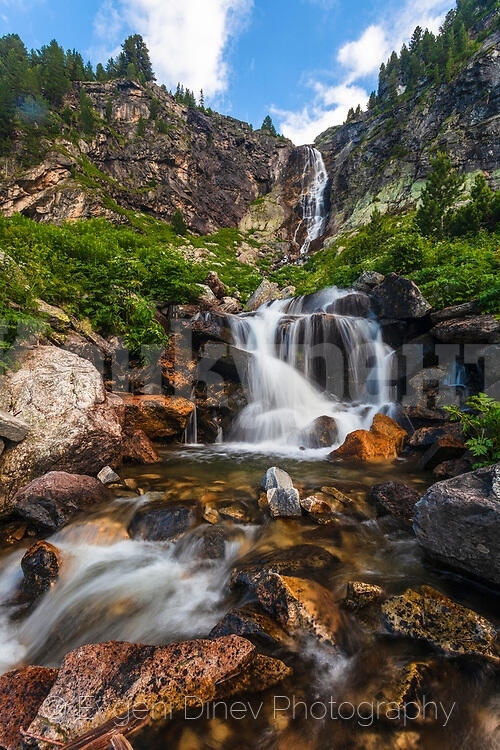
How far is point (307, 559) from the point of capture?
142 inches

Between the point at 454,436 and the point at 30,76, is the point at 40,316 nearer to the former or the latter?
the point at 454,436

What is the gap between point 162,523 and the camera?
4484 millimetres

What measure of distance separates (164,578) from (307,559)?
163cm

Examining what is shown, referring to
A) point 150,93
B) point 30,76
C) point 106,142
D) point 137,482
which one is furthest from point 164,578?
point 150,93

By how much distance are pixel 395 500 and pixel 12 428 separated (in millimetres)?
6068

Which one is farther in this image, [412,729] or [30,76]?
[30,76]

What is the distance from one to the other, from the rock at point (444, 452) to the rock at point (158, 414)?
560cm

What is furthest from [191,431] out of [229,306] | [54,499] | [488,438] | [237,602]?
[229,306]

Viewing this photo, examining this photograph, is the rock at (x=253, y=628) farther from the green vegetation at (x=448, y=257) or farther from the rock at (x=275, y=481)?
the green vegetation at (x=448, y=257)

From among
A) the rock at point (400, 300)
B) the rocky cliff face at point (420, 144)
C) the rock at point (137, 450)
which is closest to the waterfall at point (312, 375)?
the rock at point (400, 300)

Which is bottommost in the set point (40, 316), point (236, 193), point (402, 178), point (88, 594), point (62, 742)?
point (88, 594)

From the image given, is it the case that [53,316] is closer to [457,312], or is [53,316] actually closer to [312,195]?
[457,312]

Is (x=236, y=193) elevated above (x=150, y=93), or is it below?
below

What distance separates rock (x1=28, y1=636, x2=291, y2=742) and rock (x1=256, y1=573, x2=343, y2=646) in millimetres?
367
